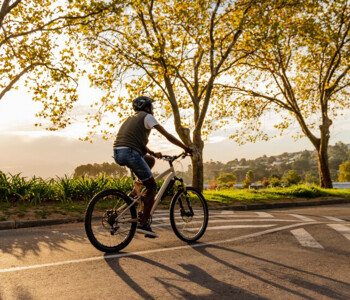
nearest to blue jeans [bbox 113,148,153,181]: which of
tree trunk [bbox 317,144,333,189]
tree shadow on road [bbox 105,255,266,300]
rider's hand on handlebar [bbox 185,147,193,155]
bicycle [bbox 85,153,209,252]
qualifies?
bicycle [bbox 85,153,209,252]

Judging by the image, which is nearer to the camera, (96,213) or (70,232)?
(96,213)

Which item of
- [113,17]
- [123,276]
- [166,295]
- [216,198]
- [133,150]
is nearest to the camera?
[166,295]

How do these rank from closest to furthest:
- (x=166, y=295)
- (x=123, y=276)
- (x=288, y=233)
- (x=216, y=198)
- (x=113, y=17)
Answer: (x=166, y=295), (x=123, y=276), (x=288, y=233), (x=216, y=198), (x=113, y=17)

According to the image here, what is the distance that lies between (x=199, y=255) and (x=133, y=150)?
1661 mm

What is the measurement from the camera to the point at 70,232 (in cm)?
684

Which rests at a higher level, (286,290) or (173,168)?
(173,168)

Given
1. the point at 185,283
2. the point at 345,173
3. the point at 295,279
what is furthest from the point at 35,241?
the point at 345,173

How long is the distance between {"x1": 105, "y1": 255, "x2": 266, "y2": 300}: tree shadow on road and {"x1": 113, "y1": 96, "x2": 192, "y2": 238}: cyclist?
3.24 ft

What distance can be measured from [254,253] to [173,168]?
1734mm

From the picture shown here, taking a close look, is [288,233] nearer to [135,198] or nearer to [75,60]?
[135,198]

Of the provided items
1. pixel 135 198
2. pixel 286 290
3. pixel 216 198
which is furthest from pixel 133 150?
pixel 216 198

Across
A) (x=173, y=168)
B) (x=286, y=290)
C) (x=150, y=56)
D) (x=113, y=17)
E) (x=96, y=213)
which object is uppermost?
(x=113, y=17)

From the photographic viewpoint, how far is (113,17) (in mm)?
15398

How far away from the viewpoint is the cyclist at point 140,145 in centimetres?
512
